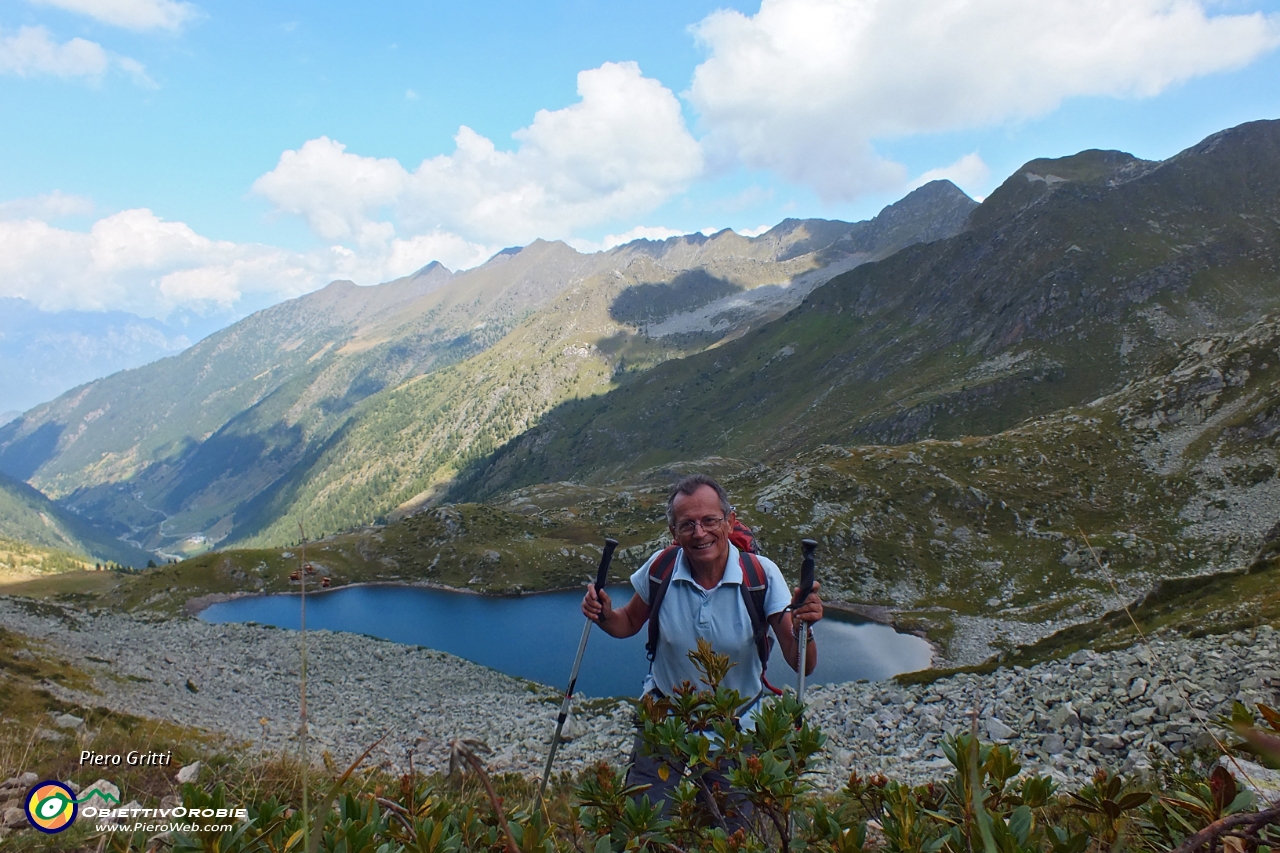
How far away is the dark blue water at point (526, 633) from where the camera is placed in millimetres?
55281

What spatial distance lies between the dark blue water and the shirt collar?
3942 cm

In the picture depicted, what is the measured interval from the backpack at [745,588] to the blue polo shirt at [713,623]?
0.16 feet

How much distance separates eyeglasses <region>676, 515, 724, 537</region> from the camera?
20.4 feet

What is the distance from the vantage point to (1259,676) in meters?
17.2

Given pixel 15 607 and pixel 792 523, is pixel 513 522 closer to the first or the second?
pixel 792 523

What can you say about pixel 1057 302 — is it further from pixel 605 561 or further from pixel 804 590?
pixel 605 561

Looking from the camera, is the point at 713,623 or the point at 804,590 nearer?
the point at 804,590

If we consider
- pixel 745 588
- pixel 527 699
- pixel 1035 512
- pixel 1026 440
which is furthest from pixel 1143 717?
pixel 1026 440

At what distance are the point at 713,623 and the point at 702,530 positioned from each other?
92 centimetres

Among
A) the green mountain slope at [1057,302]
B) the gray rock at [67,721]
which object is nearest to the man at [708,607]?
the gray rock at [67,721]

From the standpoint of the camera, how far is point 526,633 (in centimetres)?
7450

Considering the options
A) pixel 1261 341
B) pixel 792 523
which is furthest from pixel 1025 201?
pixel 792 523

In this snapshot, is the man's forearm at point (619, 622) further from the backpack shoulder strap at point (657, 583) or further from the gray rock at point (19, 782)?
the gray rock at point (19, 782)

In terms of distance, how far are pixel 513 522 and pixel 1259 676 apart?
102280mm
